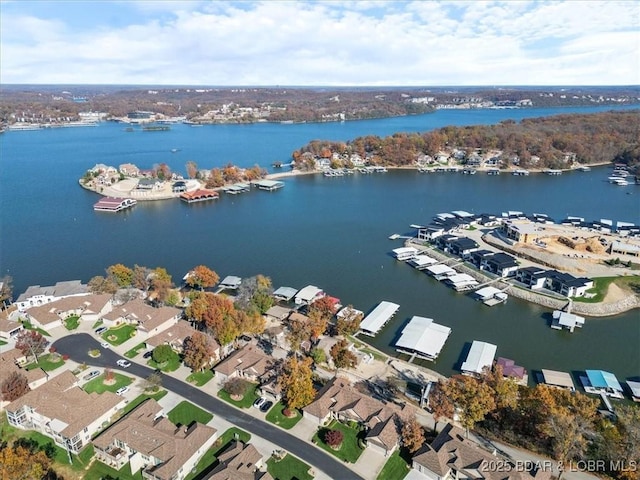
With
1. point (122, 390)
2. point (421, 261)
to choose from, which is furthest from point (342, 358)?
point (421, 261)

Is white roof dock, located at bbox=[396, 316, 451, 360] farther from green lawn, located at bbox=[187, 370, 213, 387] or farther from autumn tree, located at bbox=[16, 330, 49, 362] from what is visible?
autumn tree, located at bbox=[16, 330, 49, 362]

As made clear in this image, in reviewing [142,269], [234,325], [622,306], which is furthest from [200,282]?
[622,306]

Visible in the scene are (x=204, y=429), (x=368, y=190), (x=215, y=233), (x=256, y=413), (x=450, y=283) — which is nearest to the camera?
(x=204, y=429)

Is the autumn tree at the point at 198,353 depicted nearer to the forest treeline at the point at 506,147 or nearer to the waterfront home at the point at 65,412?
the waterfront home at the point at 65,412

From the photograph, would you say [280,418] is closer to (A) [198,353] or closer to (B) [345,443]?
(B) [345,443]

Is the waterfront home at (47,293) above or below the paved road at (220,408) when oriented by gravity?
above

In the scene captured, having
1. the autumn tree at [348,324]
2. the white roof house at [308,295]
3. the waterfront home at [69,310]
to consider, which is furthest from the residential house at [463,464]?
the waterfront home at [69,310]

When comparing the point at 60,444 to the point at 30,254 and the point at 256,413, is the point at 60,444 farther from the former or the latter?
the point at 30,254
